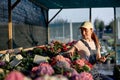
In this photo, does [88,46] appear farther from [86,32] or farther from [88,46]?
[86,32]

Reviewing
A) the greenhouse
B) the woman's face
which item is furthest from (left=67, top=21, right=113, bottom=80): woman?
the greenhouse

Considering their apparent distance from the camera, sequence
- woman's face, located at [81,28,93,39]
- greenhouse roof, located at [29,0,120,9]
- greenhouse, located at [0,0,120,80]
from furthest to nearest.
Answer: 1. greenhouse roof, located at [29,0,120,9]
2. woman's face, located at [81,28,93,39]
3. greenhouse, located at [0,0,120,80]

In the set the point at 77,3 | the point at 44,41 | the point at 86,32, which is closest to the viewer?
the point at 86,32

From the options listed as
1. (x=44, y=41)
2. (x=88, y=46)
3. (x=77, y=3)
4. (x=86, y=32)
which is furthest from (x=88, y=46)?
(x=44, y=41)

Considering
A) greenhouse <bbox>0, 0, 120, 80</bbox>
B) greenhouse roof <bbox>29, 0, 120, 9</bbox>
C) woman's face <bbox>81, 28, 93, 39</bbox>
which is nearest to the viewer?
greenhouse <bbox>0, 0, 120, 80</bbox>

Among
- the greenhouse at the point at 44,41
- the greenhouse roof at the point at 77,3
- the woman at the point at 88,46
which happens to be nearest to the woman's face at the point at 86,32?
the woman at the point at 88,46

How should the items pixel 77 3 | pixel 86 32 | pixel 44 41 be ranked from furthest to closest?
pixel 44 41
pixel 77 3
pixel 86 32

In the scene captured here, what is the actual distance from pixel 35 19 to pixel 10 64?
1015 centimetres

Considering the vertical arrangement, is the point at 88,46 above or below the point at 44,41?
above

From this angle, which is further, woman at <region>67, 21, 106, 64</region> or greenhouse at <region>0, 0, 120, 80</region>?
woman at <region>67, 21, 106, 64</region>

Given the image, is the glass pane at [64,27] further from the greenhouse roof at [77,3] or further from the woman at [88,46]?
the woman at [88,46]

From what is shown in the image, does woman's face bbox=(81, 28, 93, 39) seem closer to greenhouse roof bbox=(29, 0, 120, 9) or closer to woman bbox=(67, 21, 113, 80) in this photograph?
woman bbox=(67, 21, 113, 80)

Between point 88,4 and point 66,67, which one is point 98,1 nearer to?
point 88,4

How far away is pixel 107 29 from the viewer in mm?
63719
